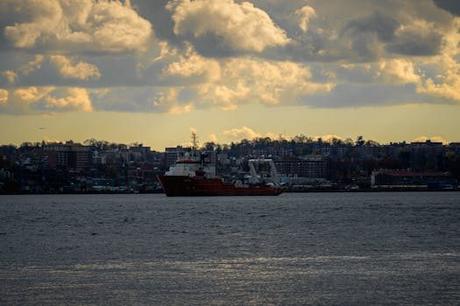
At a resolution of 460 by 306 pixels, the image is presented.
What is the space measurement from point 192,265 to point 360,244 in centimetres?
1543

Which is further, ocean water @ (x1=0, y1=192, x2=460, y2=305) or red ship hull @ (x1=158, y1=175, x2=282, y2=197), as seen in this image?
red ship hull @ (x1=158, y1=175, x2=282, y2=197)

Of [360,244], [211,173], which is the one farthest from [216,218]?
[211,173]

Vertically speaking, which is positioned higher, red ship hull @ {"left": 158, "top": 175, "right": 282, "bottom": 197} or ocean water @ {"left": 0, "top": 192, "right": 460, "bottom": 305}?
red ship hull @ {"left": 158, "top": 175, "right": 282, "bottom": 197}

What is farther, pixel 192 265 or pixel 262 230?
pixel 262 230

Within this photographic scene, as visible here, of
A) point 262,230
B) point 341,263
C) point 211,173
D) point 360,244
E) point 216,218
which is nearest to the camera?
point 341,263

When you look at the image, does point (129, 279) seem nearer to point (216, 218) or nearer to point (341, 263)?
point (341, 263)

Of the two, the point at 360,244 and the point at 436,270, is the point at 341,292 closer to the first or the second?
the point at 436,270

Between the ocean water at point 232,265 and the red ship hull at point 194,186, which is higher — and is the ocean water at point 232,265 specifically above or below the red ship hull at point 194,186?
below

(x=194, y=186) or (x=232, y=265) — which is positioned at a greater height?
(x=194, y=186)

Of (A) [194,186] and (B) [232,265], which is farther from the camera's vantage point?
(A) [194,186]

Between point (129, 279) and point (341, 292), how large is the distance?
344 inches

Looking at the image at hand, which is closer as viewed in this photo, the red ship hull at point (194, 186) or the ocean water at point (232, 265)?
the ocean water at point (232, 265)

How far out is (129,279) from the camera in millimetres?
44000

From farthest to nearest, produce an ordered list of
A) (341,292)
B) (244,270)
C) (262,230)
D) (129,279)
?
(262,230) < (244,270) < (129,279) < (341,292)
